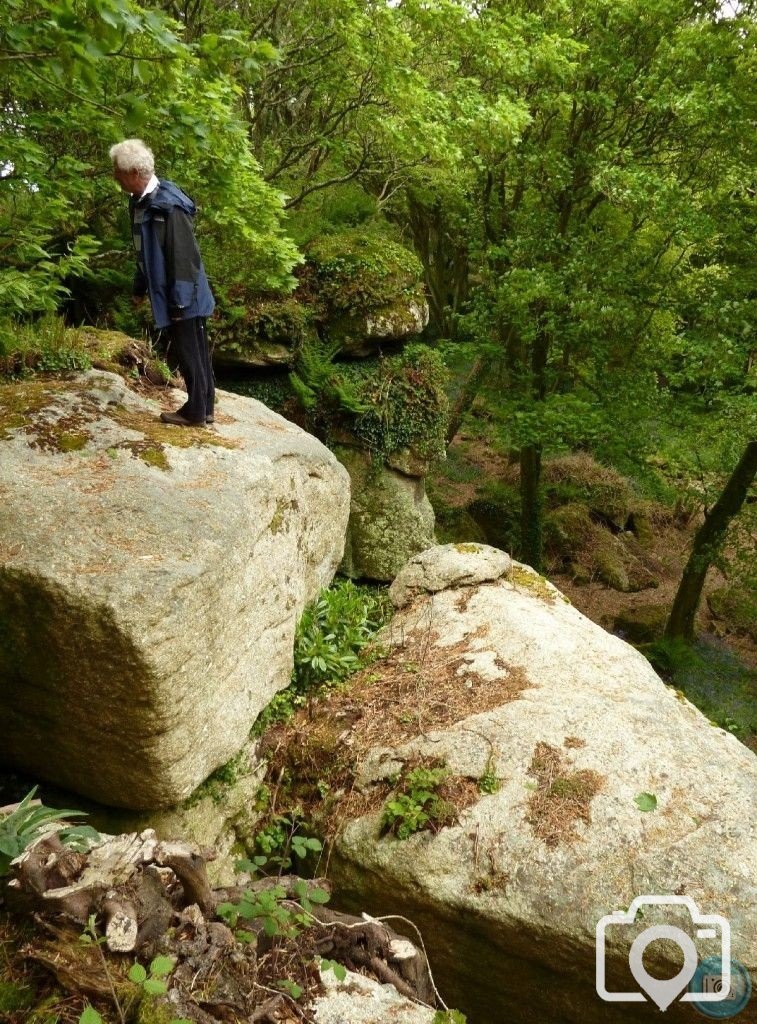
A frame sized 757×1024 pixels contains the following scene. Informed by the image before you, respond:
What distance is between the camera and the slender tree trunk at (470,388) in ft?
47.3

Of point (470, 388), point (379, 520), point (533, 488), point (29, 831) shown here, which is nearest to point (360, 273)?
point (379, 520)

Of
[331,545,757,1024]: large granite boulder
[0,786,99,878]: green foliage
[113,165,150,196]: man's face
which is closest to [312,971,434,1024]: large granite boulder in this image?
[331,545,757,1024]: large granite boulder

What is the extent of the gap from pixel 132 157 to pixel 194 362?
60.2 inches

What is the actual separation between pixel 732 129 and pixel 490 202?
4.92 meters

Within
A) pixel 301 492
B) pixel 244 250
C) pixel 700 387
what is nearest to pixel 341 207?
pixel 244 250

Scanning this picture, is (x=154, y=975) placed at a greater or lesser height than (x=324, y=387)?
lesser

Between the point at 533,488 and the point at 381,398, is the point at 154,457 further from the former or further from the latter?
the point at 533,488

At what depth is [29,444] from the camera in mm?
4562

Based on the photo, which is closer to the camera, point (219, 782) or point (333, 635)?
point (219, 782)

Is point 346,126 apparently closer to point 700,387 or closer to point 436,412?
point 436,412

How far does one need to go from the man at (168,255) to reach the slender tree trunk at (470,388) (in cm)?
929

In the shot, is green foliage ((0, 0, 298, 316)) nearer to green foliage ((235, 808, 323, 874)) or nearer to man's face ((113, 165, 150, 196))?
man's face ((113, 165, 150, 196))

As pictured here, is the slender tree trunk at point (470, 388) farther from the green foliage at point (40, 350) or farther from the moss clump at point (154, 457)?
the moss clump at point (154, 457)

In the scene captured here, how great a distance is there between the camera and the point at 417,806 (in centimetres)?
457
